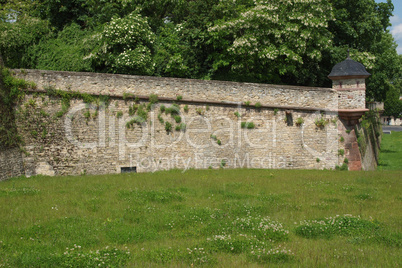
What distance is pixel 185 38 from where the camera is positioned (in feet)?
70.6

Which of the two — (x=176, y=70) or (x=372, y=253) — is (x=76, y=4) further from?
(x=372, y=253)

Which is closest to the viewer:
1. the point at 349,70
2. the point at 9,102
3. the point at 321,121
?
the point at 9,102

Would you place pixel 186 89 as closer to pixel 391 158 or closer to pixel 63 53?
pixel 63 53

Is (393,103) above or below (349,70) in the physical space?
above

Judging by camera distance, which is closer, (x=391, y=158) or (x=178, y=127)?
(x=178, y=127)

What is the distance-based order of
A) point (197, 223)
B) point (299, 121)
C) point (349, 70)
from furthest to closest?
point (299, 121) → point (349, 70) → point (197, 223)

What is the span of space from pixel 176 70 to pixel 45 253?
48.8ft

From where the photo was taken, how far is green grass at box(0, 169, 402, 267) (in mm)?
6105

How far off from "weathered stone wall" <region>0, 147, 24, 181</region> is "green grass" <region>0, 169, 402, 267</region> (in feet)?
1.92

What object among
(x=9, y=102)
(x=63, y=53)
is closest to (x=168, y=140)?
(x=9, y=102)

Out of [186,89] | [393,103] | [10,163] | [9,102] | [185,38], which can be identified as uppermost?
[185,38]

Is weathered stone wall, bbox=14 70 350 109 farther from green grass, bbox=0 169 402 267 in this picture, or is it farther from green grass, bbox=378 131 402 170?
green grass, bbox=378 131 402 170

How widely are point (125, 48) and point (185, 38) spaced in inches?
153

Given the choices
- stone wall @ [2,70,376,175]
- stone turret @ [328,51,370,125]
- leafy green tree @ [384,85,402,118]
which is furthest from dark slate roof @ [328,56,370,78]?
leafy green tree @ [384,85,402,118]
